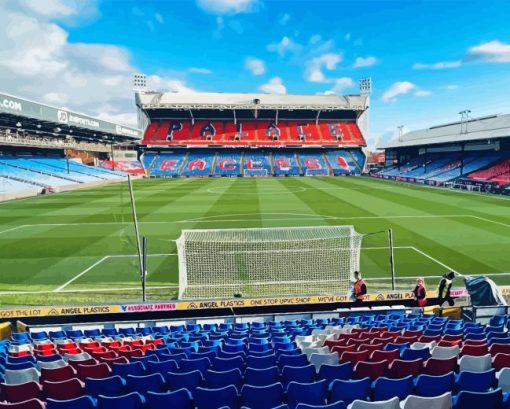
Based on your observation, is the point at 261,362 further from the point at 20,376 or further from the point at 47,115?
the point at 47,115

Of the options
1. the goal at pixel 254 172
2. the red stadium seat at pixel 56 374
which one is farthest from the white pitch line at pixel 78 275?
the goal at pixel 254 172

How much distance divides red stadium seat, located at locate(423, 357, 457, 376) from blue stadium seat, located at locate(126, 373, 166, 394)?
351cm

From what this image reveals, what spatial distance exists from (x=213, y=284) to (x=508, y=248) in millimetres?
15310

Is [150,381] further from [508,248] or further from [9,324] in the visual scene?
[508,248]

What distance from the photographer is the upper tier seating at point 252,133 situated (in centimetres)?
7975

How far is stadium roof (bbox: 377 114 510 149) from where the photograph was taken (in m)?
47.1

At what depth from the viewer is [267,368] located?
480 centimetres

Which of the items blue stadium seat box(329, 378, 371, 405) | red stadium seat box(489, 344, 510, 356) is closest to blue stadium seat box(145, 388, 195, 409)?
blue stadium seat box(329, 378, 371, 405)

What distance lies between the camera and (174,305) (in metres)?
10.8

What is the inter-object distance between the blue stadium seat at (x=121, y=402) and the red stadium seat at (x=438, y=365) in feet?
12.0

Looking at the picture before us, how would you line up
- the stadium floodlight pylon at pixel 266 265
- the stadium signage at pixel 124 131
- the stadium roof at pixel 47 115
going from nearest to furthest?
1. the stadium floodlight pylon at pixel 266 265
2. the stadium roof at pixel 47 115
3. the stadium signage at pixel 124 131

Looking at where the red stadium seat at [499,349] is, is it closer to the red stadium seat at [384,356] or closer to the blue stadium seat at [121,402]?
the red stadium seat at [384,356]

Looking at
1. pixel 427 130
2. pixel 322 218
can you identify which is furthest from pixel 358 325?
pixel 427 130

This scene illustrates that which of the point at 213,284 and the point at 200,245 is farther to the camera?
the point at 200,245
